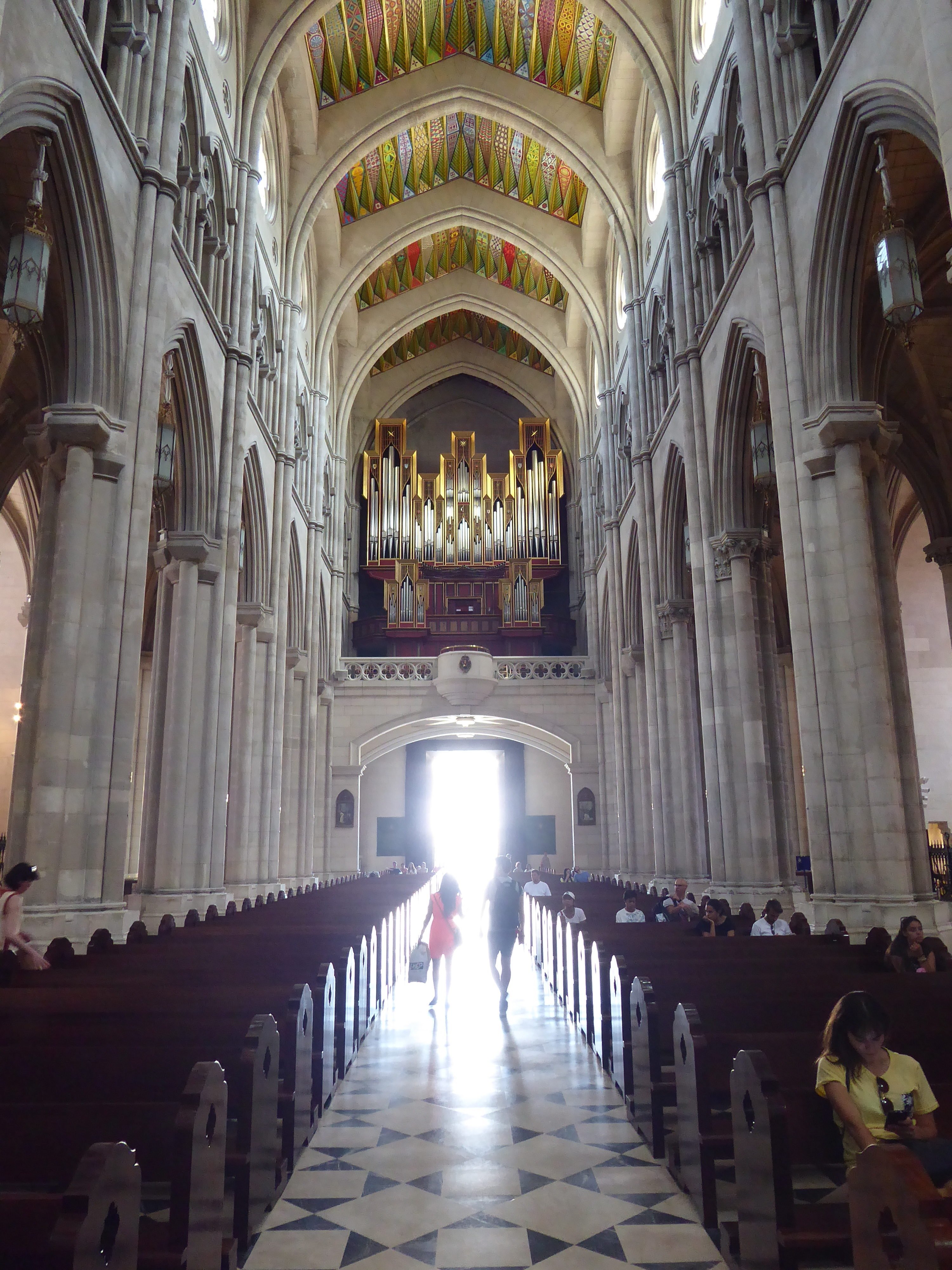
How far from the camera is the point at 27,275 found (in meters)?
7.44

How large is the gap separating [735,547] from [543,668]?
46.8ft

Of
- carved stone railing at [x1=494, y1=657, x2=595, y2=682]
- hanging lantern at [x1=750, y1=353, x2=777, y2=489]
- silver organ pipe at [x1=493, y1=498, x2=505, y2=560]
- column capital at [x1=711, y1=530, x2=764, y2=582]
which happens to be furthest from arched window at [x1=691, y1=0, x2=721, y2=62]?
silver organ pipe at [x1=493, y1=498, x2=505, y2=560]

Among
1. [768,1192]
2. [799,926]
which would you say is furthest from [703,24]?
[768,1192]

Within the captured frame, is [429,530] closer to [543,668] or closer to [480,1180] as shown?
[543,668]

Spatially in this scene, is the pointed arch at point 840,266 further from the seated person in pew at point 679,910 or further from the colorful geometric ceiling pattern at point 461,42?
the colorful geometric ceiling pattern at point 461,42

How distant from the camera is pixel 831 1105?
11.1 ft

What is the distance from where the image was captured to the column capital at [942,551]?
49.1 ft

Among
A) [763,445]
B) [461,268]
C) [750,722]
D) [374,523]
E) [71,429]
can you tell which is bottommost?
[750,722]

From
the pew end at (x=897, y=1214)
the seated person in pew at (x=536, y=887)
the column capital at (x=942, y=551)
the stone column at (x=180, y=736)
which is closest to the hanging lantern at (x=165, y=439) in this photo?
the stone column at (x=180, y=736)

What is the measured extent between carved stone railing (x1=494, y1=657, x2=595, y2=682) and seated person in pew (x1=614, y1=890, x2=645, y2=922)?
16304 millimetres

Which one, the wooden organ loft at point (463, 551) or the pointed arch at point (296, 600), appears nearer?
the pointed arch at point (296, 600)

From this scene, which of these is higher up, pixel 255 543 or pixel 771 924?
pixel 255 543

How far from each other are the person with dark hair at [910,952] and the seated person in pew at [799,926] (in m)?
2.25

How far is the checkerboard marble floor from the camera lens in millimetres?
3633
